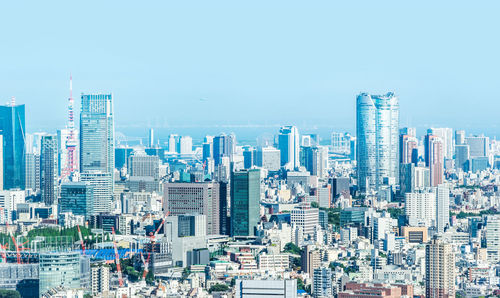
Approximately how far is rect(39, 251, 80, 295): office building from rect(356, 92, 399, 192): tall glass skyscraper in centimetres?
2604

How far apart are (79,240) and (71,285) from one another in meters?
6.09

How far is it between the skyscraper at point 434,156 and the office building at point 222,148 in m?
6.38

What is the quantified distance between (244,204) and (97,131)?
543 inches

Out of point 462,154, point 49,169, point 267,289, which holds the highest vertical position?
point 462,154

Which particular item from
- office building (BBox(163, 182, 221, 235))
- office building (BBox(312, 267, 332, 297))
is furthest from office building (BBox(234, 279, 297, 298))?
office building (BBox(163, 182, 221, 235))

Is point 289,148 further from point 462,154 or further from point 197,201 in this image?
point 197,201

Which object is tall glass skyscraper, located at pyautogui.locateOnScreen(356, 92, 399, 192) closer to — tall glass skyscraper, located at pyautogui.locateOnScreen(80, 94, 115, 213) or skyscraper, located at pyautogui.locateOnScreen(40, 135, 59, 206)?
tall glass skyscraper, located at pyautogui.locateOnScreen(80, 94, 115, 213)

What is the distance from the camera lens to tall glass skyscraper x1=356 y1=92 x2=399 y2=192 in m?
45.4

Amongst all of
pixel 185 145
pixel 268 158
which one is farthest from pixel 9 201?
pixel 268 158

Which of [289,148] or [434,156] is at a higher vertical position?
[289,148]

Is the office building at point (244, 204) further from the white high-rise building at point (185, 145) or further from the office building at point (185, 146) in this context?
the office building at point (185, 146)

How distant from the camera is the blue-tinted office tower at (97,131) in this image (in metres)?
40.8

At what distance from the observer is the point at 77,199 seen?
3172 centimetres

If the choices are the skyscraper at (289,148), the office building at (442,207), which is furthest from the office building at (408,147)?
the office building at (442,207)
